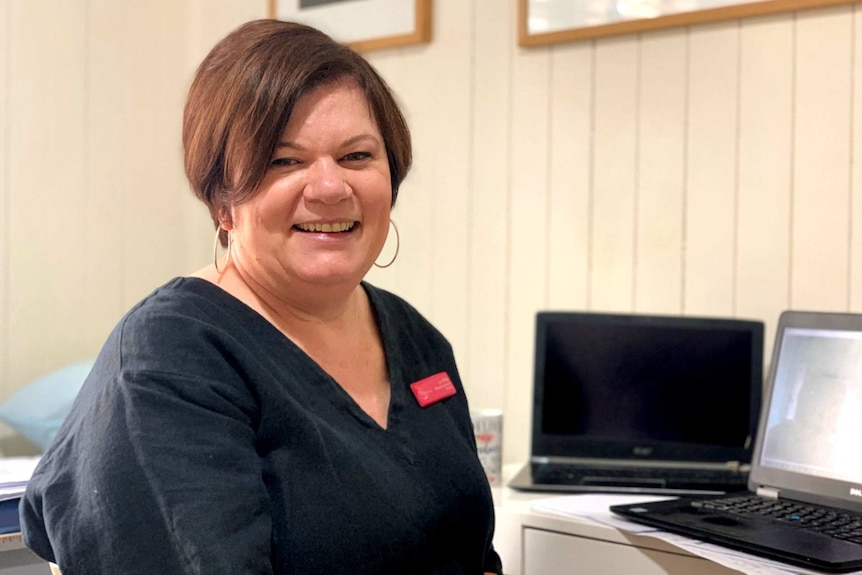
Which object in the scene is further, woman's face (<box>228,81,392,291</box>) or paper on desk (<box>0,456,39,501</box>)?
paper on desk (<box>0,456,39,501</box>)

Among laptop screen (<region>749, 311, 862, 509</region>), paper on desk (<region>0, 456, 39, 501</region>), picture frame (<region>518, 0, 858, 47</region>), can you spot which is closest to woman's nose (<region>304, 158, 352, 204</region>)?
paper on desk (<region>0, 456, 39, 501</region>)

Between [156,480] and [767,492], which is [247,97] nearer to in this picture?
[156,480]

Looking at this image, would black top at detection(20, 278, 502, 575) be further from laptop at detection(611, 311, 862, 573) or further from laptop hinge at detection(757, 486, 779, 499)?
laptop hinge at detection(757, 486, 779, 499)

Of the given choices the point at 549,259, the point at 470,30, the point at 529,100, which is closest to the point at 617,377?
the point at 549,259

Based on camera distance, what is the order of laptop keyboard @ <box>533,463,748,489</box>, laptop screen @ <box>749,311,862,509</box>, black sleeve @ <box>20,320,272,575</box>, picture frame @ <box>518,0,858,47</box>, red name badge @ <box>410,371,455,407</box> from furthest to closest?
picture frame @ <box>518,0,858,47</box> < laptop keyboard @ <box>533,463,748,489</box> < laptop screen @ <box>749,311,862,509</box> < red name badge @ <box>410,371,455,407</box> < black sleeve @ <box>20,320,272,575</box>

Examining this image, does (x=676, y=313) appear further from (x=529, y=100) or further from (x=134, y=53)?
(x=134, y=53)

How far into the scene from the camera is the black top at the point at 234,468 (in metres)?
0.94

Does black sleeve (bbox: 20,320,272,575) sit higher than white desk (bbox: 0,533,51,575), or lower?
higher

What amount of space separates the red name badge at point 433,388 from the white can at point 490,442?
388mm

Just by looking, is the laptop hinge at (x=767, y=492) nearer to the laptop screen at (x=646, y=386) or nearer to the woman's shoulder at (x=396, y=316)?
the laptop screen at (x=646, y=386)

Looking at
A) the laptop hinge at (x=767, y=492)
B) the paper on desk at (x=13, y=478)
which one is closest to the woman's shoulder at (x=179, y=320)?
the paper on desk at (x=13, y=478)

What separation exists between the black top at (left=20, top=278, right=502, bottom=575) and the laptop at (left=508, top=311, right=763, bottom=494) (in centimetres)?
49

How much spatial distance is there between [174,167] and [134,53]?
28cm

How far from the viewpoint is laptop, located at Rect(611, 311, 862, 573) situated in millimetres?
1288
